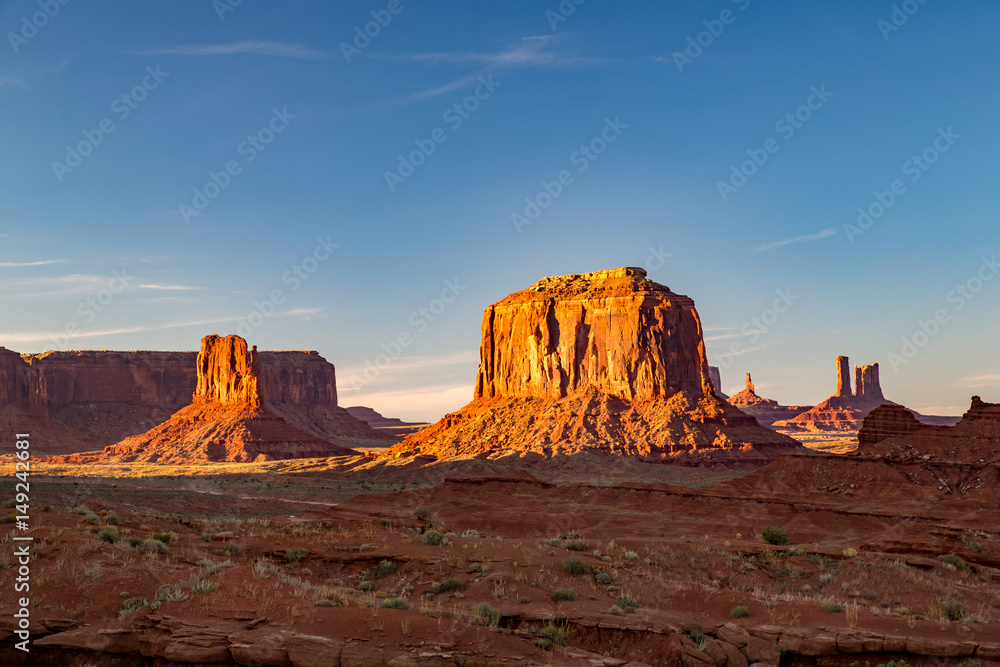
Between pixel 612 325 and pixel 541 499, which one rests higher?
pixel 612 325

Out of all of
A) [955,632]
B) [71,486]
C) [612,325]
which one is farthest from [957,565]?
[612,325]

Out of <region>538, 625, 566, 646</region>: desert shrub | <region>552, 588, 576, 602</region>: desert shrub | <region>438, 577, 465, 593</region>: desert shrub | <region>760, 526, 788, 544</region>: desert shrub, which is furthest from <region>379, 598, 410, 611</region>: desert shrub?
<region>760, 526, 788, 544</region>: desert shrub

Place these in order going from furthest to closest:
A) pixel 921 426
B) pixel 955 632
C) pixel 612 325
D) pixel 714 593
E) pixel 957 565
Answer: pixel 612 325
pixel 921 426
pixel 957 565
pixel 714 593
pixel 955 632

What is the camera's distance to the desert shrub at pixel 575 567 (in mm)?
18234

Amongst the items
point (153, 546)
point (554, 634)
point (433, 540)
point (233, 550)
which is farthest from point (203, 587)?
point (433, 540)

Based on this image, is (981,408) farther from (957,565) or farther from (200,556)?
(200,556)

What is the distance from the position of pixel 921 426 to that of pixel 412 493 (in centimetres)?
3461

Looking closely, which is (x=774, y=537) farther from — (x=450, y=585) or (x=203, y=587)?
(x=203, y=587)

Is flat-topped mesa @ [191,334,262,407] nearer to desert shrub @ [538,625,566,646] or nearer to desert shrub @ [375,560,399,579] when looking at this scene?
desert shrub @ [375,560,399,579]

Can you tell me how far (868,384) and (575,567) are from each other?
195 m

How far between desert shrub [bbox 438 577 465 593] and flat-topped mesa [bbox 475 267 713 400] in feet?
218

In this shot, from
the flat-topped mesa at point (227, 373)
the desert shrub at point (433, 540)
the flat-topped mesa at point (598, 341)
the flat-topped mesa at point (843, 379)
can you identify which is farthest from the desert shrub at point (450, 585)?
the flat-topped mesa at point (843, 379)

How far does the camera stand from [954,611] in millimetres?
17062

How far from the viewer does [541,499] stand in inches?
1875
